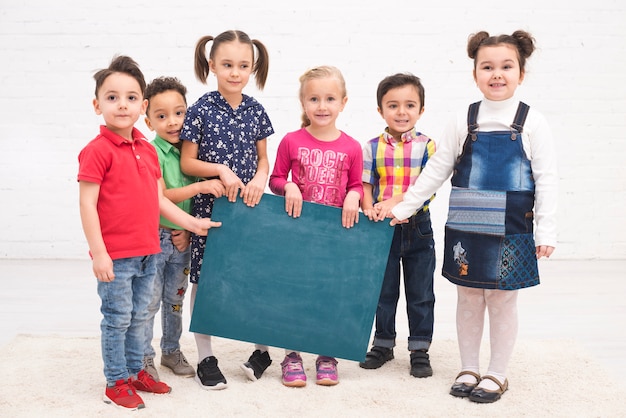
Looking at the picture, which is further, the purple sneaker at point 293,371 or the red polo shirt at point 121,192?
the purple sneaker at point 293,371

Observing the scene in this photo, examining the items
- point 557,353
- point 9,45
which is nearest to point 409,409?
point 557,353

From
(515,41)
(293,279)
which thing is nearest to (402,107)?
(515,41)

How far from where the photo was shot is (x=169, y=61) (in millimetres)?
4418

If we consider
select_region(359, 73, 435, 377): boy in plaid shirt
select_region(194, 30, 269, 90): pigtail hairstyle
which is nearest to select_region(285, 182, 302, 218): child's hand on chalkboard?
select_region(359, 73, 435, 377): boy in plaid shirt

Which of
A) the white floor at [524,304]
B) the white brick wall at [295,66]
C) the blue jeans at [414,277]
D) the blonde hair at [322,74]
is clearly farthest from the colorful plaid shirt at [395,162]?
the white brick wall at [295,66]

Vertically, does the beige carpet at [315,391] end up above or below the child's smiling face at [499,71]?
below

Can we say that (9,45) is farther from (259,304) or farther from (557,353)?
(557,353)

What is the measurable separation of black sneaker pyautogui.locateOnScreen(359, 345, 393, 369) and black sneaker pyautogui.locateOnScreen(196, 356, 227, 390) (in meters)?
0.54

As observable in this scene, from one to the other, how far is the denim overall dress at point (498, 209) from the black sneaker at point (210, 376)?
88cm

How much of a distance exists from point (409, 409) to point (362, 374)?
355 millimetres

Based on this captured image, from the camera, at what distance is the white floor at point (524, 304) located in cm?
296

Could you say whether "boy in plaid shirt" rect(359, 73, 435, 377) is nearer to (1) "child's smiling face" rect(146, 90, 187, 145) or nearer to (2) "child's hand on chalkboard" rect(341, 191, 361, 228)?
(2) "child's hand on chalkboard" rect(341, 191, 361, 228)

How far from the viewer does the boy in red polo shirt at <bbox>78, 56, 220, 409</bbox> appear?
201cm

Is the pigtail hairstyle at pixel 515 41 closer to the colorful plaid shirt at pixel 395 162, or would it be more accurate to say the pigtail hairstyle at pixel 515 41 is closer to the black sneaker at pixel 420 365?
the colorful plaid shirt at pixel 395 162
